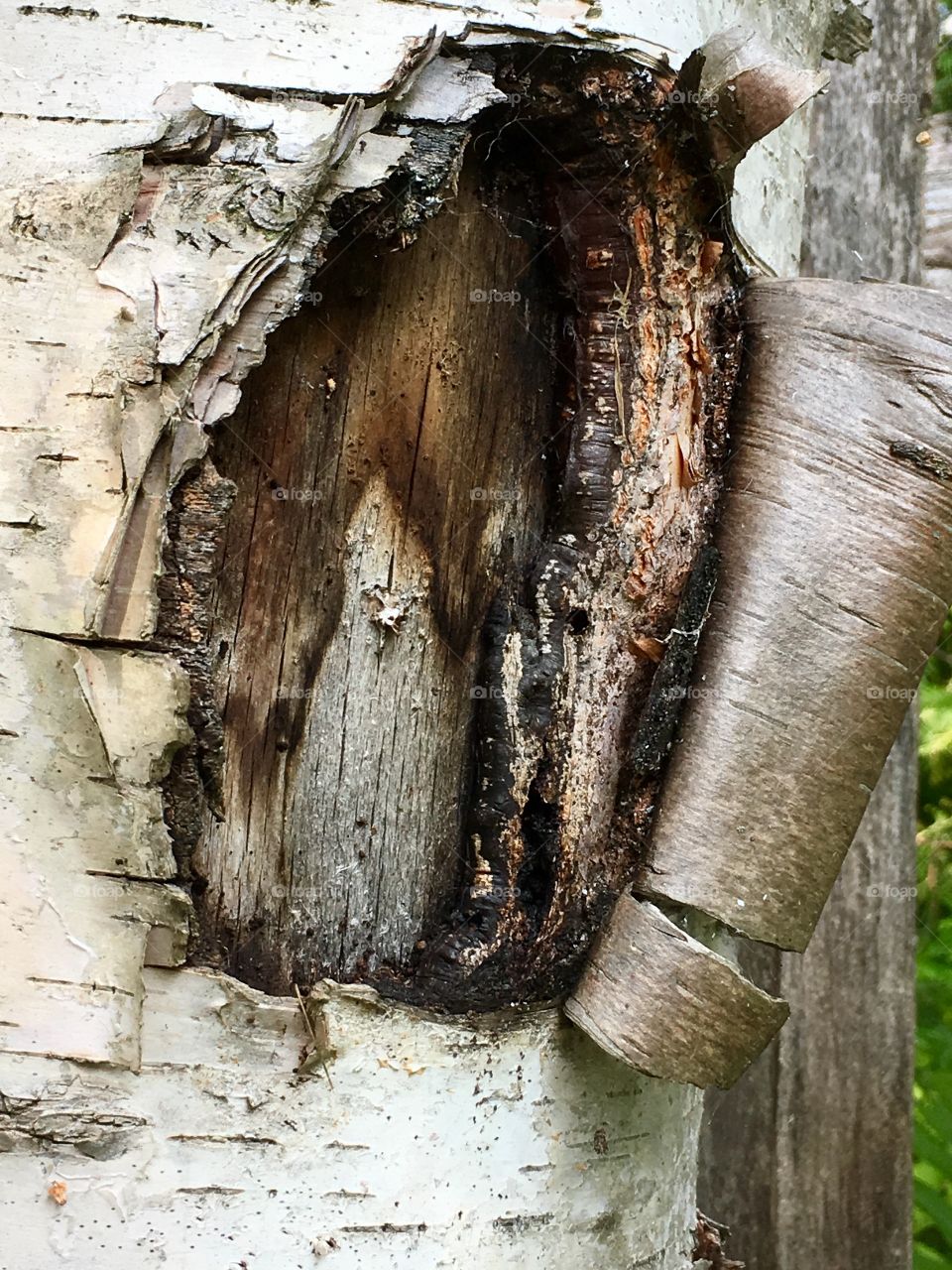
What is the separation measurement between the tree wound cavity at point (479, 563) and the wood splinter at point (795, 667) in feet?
0.19

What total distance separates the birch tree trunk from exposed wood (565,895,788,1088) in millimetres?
53

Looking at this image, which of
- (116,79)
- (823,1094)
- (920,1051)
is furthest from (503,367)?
(920,1051)

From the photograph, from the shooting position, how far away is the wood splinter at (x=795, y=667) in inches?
49.2

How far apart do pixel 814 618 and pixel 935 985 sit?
1989mm

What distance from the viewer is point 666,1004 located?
4.06ft

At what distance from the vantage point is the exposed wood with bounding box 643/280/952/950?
4.19ft

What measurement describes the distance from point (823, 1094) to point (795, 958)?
0.94 ft
